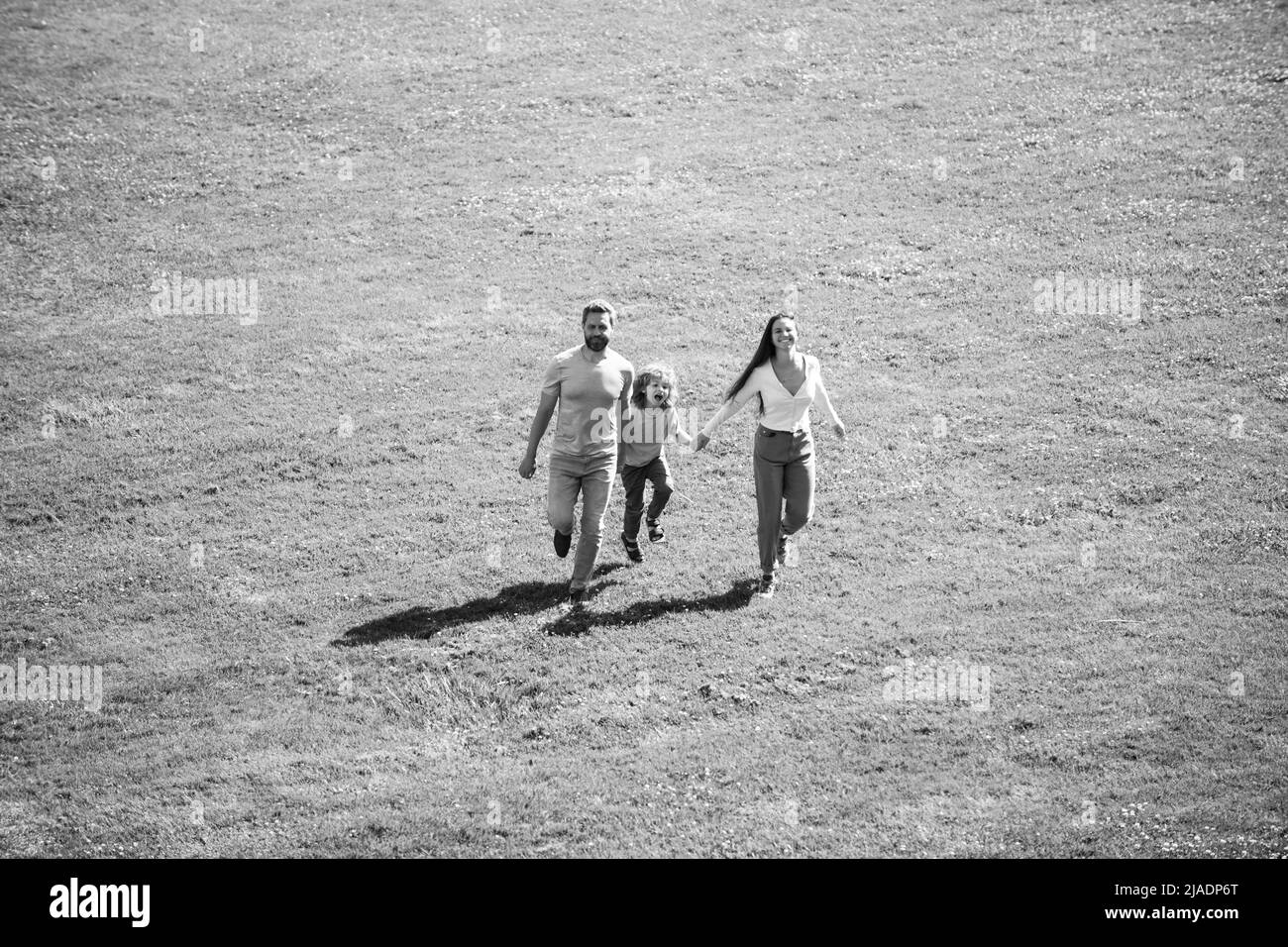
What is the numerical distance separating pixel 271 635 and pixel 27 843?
11.3 ft

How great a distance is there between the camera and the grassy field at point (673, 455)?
9.80 metres

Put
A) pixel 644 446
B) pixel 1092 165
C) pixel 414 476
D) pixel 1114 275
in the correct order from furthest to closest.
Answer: pixel 1092 165
pixel 1114 275
pixel 414 476
pixel 644 446

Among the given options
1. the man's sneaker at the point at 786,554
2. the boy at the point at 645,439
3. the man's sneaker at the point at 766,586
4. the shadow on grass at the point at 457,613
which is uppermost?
the boy at the point at 645,439

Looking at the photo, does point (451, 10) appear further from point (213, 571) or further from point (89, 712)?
point (89, 712)

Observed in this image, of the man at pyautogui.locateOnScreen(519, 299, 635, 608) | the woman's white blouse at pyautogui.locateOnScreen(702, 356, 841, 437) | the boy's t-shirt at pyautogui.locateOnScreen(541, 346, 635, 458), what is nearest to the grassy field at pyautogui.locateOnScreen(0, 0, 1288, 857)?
the man at pyautogui.locateOnScreen(519, 299, 635, 608)

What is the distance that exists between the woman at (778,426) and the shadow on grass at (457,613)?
204 centimetres

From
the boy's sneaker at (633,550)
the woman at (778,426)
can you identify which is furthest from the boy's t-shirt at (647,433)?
the boy's sneaker at (633,550)

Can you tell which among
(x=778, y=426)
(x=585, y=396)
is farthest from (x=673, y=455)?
(x=585, y=396)

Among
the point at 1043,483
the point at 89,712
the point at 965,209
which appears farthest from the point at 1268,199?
the point at 89,712

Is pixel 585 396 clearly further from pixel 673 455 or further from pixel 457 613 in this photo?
pixel 673 455

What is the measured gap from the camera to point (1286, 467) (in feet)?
48.5

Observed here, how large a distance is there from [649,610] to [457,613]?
215cm

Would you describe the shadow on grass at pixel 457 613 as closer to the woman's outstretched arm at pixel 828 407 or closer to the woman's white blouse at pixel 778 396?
the woman's white blouse at pixel 778 396

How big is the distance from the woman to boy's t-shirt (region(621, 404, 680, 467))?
26.3 inches
